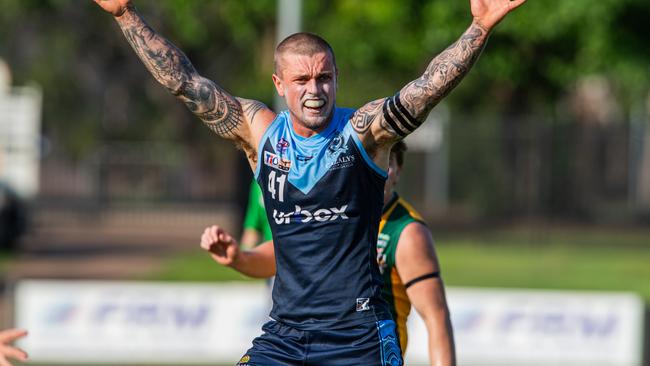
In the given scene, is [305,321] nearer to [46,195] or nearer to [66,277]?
[66,277]

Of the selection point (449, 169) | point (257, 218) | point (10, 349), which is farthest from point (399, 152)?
point (449, 169)

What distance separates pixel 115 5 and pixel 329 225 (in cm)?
136

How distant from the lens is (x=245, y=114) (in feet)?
18.1

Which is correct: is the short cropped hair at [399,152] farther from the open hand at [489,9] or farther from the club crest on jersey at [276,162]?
the open hand at [489,9]

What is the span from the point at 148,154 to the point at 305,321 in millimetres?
32582

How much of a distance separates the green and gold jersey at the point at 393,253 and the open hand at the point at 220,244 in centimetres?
66

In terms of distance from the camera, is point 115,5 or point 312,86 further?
point 115,5

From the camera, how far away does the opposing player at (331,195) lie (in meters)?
5.10

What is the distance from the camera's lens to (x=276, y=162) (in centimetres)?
525

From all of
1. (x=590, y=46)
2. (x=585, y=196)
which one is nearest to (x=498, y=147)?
(x=585, y=196)

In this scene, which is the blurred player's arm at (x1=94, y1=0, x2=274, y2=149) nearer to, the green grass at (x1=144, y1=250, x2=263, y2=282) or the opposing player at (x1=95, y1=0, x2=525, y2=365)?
the opposing player at (x1=95, y1=0, x2=525, y2=365)

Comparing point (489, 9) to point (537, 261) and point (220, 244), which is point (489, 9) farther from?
point (537, 261)

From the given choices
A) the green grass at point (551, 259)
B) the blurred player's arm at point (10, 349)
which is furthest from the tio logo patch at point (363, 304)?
the green grass at point (551, 259)

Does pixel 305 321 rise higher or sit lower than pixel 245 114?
lower
